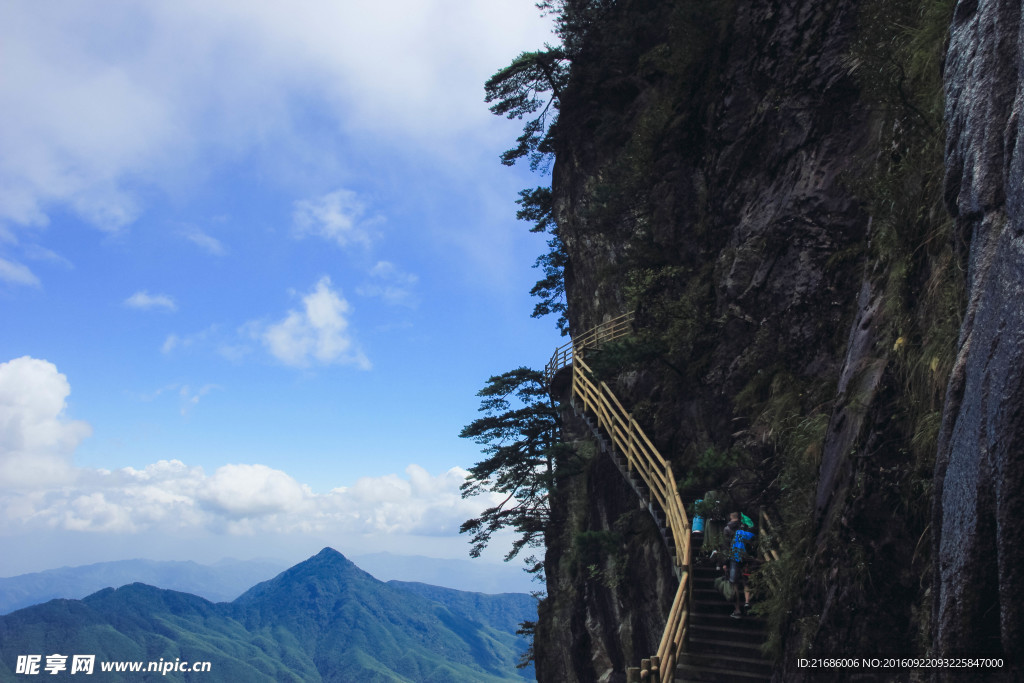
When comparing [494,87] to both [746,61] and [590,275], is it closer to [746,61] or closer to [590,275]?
[590,275]

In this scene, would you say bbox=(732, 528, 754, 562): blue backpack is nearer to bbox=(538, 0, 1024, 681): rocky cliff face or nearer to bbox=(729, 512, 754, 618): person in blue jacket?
bbox=(729, 512, 754, 618): person in blue jacket

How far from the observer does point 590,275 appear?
2377 centimetres

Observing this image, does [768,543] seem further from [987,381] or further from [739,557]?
[987,381]

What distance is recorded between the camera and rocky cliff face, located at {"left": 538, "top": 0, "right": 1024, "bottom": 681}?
3650 millimetres

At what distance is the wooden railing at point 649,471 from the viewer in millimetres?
8492

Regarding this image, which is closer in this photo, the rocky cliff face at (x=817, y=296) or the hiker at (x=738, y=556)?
the rocky cliff face at (x=817, y=296)

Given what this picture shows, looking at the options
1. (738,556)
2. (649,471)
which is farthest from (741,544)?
(649,471)

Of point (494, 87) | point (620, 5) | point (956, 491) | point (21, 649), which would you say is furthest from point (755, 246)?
point (21, 649)

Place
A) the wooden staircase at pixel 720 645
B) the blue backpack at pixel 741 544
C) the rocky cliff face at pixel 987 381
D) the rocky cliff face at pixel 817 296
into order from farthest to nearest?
the blue backpack at pixel 741 544 → the wooden staircase at pixel 720 645 → the rocky cliff face at pixel 817 296 → the rocky cliff face at pixel 987 381

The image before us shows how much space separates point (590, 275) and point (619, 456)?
10.1 meters

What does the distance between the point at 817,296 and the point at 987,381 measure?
860 cm

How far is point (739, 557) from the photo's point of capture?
9.07m

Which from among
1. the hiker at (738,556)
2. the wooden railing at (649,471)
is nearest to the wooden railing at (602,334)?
the wooden railing at (649,471)

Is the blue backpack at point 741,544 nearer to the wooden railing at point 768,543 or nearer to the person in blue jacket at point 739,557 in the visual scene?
the person in blue jacket at point 739,557
